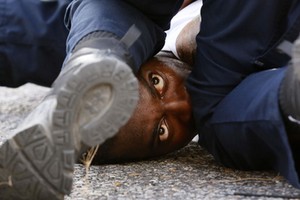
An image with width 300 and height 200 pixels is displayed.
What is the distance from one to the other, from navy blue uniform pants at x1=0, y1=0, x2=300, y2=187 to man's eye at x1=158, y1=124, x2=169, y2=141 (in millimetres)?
70

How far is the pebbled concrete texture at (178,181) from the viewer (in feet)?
4.65

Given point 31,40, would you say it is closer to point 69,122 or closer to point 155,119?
point 155,119

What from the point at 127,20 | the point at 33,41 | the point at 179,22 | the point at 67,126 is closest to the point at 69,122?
the point at 67,126

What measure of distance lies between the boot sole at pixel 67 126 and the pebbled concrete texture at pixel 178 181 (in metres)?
0.12

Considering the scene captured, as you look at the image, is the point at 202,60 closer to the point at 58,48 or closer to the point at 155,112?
the point at 155,112

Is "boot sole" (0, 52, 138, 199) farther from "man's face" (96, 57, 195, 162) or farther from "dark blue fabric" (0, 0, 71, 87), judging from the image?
"dark blue fabric" (0, 0, 71, 87)

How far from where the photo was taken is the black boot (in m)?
1.18

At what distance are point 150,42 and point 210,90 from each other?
0.52ft

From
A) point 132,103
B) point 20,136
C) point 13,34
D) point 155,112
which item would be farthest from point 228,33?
point 13,34

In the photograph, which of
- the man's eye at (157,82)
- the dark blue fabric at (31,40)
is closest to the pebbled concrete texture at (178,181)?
the man's eye at (157,82)

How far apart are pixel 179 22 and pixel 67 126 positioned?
2.72ft

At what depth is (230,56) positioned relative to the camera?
1.58 meters

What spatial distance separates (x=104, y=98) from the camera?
121cm

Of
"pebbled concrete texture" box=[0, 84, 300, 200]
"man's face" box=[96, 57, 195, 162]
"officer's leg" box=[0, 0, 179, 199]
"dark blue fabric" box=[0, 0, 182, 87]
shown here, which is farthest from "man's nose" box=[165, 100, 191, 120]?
"dark blue fabric" box=[0, 0, 182, 87]
